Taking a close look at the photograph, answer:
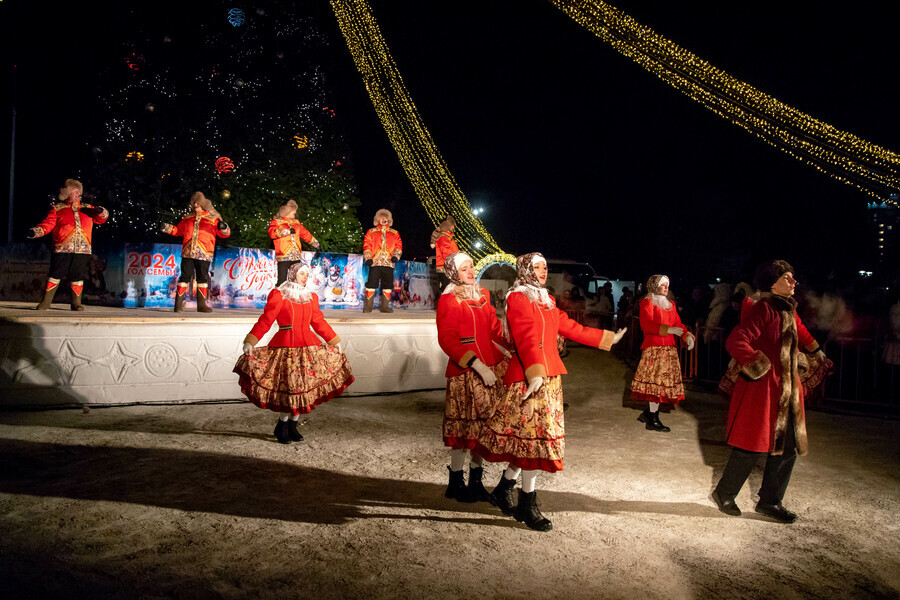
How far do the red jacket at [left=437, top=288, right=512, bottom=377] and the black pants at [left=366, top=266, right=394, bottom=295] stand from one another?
6239mm

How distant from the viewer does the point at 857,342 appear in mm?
8633

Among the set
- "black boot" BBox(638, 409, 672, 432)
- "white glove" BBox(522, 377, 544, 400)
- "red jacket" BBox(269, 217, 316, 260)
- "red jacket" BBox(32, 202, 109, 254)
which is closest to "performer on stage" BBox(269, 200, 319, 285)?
"red jacket" BBox(269, 217, 316, 260)

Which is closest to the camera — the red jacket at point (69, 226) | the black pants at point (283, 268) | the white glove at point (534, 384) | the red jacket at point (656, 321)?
the white glove at point (534, 384)

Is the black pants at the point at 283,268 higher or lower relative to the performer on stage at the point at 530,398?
higher

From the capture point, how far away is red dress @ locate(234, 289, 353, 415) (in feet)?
18.6

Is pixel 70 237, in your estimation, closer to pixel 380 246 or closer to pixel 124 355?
pixel 124 355

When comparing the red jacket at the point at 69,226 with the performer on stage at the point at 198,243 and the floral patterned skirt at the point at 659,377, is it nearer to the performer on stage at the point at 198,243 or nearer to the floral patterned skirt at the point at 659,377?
the performer on stage at the point at 198,243

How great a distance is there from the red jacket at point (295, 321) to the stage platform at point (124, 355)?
2490 mm

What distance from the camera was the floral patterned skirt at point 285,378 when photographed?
18.6 feet

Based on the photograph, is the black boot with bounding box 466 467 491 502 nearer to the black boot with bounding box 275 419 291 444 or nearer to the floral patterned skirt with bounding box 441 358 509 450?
the floral patterned skirt with bounding box 441 358 509 450

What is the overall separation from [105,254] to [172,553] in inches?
341

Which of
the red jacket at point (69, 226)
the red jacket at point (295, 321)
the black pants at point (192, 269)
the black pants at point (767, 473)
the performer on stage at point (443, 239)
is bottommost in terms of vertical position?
the black pants at point (767, 473)

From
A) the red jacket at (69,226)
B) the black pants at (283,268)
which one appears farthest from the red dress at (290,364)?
the red jacket at (69,226)

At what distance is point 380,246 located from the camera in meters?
10.2
